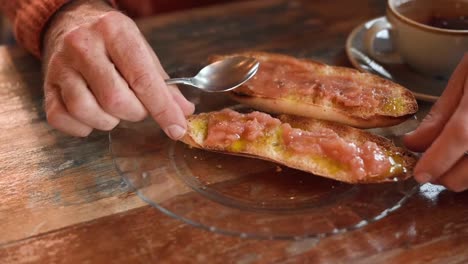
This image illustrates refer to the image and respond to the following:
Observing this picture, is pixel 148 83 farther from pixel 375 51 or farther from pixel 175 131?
pixel 375 51

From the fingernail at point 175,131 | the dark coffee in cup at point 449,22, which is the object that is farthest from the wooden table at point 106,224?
the dark coffee in cup at point 449,22

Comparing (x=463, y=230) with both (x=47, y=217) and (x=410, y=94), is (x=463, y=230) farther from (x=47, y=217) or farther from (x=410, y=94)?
(x=47, y=217)

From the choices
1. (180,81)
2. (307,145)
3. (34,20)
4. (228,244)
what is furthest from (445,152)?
(34,20)

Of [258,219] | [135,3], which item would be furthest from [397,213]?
[135,3]

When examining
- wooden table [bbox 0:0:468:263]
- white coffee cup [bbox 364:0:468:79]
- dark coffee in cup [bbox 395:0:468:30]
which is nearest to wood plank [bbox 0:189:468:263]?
wooden table [bbox 0:0:468:263]

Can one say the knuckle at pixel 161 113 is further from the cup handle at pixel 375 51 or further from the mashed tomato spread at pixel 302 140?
the cup handle at pixel 375 51
